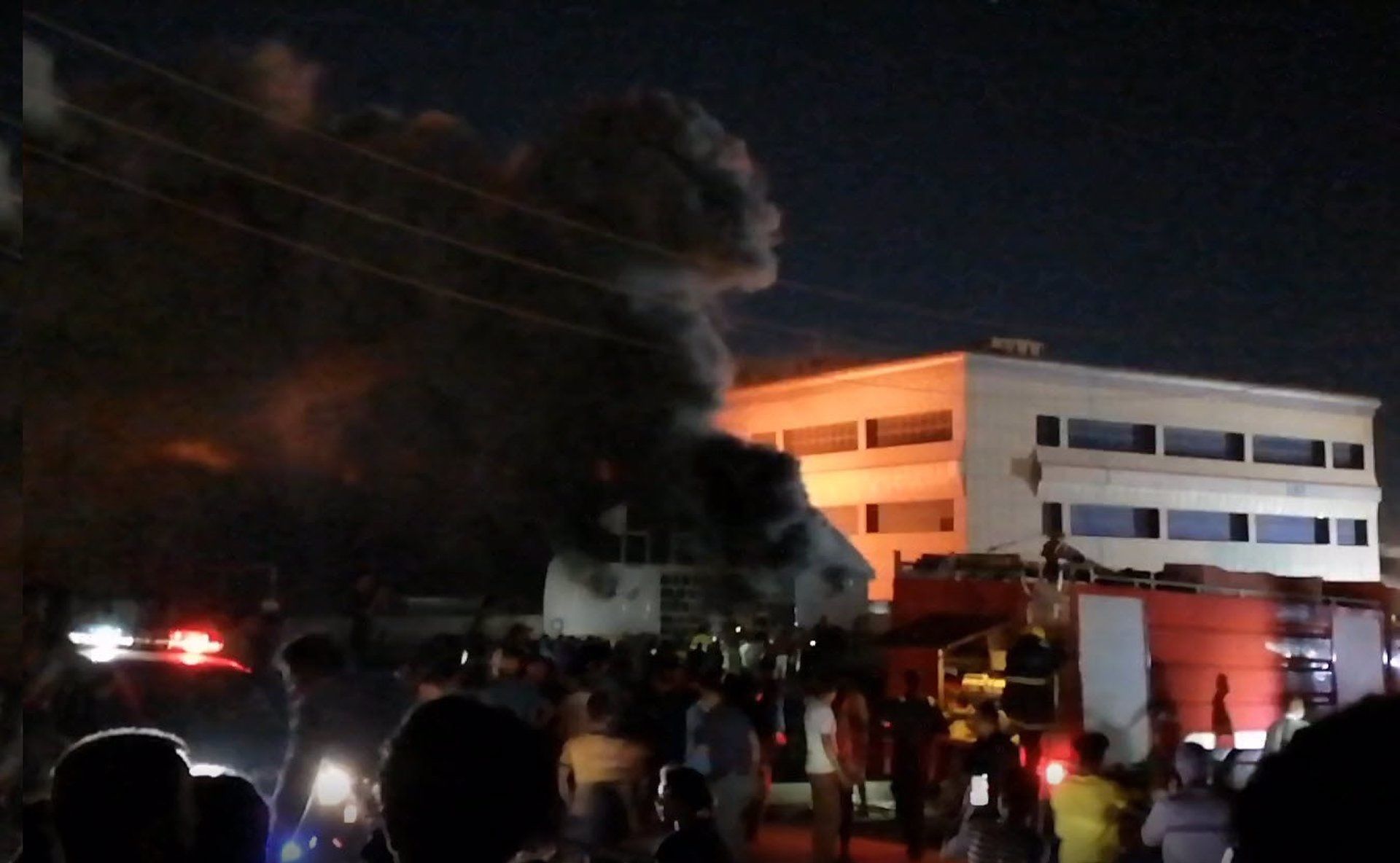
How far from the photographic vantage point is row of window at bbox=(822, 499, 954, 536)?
97.2 ft

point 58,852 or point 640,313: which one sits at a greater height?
point 640,313

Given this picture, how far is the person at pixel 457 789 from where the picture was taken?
1.78m

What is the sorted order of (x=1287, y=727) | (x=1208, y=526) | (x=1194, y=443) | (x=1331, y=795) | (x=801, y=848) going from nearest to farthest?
(x=1331, y=795) < (x=1287, y=727) < (x=801, y=848) < (x=1194, y=443) < (x=1208, y=526)

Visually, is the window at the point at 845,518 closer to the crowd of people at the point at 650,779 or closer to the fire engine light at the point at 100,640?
the crowd of people at the point at 650,779

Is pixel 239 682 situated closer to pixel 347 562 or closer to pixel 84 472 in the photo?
pixel 347 562

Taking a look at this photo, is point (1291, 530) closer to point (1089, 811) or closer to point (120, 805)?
point (1089, 811)

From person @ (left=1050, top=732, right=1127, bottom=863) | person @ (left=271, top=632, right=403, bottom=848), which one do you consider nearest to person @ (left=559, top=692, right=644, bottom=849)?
person @ (left=271, top=632, right=403, bottom=848)

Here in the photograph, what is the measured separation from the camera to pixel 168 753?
6.66 ft

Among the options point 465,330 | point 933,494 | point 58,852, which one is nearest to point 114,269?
point 465,330

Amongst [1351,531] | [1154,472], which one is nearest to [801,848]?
[1154,472]

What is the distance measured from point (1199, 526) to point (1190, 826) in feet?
98.4

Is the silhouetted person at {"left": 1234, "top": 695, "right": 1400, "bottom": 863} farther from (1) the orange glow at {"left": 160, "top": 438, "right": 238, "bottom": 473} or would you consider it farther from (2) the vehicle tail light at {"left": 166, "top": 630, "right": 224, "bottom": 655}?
(1) the orange glow at {"left": 160, "top": 438, "right": 238, "bottom": 473}

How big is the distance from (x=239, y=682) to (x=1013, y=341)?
2549 cm

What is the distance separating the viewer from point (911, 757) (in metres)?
9.38
